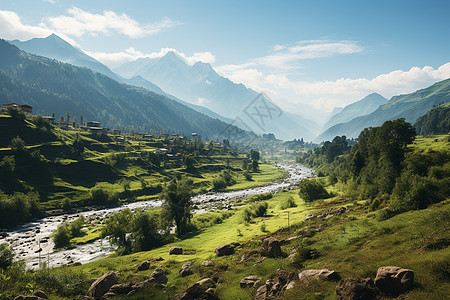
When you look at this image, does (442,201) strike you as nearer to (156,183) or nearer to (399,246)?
(399,246)

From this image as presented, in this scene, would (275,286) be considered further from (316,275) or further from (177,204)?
(177,204)

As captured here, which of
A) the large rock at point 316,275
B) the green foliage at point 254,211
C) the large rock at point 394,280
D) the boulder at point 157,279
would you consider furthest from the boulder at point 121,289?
the green foliage at point 254,211

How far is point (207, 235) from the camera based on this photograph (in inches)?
3046

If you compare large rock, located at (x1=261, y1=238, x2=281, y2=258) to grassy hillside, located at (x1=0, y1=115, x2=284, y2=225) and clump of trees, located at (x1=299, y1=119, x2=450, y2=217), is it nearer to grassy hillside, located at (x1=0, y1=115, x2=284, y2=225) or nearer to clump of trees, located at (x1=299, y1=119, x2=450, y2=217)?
clump of trees, located at (x1=299, y1=119, x2=450, y2=217)

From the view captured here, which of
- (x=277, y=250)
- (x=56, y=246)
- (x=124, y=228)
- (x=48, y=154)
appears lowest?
(x=56, y=246)

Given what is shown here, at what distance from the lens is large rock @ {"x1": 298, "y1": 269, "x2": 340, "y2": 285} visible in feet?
85.5

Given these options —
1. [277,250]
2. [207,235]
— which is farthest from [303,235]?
[207,235]

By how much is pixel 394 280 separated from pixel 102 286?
36166 mm

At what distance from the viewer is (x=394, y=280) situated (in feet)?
70.0

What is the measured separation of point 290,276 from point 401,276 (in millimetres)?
12284

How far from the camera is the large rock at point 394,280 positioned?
20797mm

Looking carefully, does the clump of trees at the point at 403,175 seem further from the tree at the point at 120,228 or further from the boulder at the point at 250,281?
the tree at the point at 120,228

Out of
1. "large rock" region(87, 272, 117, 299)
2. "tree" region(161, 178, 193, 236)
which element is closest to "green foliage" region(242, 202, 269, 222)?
"tree" region(161, 178, 193, 236)

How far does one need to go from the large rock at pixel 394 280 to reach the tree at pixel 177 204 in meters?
66.3
